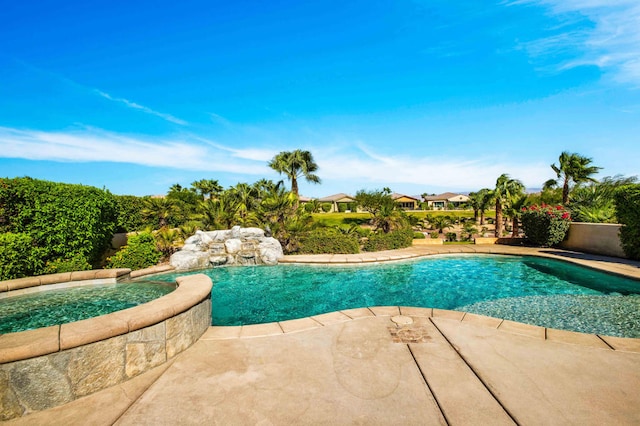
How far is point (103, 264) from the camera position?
11234mm

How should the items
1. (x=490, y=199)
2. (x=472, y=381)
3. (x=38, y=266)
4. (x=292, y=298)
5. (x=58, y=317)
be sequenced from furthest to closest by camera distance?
(x=490, y=199) < (x=38, y=266) < (x=292, y=298) < (x=58, y=317) < (x=472, y=381)

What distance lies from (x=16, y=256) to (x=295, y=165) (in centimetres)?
2877

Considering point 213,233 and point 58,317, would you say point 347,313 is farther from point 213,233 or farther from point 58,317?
point 213,233

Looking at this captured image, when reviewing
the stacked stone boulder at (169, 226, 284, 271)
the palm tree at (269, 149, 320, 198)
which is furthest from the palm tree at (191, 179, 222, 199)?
the stacked stone boulder at (169, 226, 284, 271)

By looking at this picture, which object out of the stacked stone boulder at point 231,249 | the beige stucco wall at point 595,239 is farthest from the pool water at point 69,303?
the beige stucco wall at point 595,239

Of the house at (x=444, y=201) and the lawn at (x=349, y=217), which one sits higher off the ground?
the house at (x=444, y=201)

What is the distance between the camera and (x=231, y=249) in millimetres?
12359

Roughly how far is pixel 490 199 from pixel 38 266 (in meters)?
28.3

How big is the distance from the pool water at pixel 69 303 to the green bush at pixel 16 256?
89.5 inches

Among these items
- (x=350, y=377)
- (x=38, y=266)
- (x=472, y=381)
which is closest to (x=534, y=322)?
(x=472, y=381)

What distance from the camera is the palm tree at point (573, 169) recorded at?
77.6 feet

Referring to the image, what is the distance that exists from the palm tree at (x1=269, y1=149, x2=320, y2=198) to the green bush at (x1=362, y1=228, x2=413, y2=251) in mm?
20811

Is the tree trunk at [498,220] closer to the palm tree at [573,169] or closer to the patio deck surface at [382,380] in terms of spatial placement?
the palm tree at [573,169]

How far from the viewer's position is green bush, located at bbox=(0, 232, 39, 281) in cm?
778
